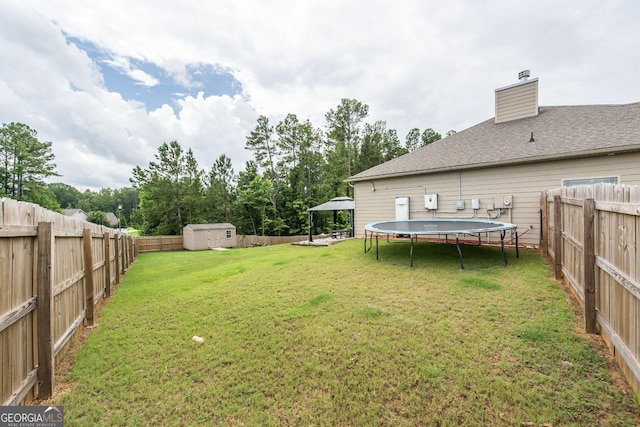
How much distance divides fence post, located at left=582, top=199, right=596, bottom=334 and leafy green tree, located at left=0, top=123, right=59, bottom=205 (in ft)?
109

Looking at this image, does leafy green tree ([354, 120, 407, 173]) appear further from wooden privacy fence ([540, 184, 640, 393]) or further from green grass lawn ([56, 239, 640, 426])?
wooden privacy fence ([540, 184, 640, 393])

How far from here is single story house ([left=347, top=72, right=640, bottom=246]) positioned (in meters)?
6.42

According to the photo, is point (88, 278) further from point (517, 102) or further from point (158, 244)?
point (158, 244)

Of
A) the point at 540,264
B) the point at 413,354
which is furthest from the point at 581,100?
the point at 413,354

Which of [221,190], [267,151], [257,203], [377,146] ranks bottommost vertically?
[257,203]

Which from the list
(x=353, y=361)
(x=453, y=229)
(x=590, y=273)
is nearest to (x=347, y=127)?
(x=453, y=229)

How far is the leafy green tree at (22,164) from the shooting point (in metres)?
22.2

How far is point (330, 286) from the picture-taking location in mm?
4543

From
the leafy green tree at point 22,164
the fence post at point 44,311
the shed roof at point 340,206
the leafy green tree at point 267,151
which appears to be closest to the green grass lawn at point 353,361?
the fence post at point 44,311

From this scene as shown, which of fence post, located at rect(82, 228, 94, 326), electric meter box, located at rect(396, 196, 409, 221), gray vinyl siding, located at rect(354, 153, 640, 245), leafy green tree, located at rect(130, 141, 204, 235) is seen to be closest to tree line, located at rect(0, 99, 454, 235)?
leafy green tree, located at rect(130, 141, 204, 235)

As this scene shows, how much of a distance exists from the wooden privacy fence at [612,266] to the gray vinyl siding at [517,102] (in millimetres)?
7695

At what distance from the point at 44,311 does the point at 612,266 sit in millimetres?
4687

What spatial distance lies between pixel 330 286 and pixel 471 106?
14875 mm

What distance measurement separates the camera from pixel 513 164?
24.0 feet
